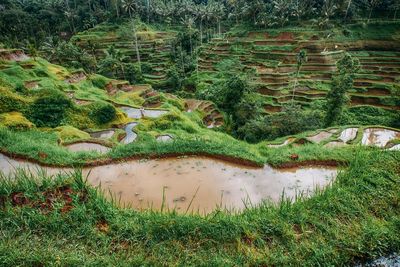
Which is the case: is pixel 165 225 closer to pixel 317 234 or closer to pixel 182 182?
pixel 317 234

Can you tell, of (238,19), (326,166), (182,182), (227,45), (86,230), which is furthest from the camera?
(238,19)

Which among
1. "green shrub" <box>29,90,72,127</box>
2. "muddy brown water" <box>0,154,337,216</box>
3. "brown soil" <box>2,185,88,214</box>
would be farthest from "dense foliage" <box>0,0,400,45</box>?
"brown soil" <box>2,185,88,214</box>

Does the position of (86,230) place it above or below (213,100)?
above

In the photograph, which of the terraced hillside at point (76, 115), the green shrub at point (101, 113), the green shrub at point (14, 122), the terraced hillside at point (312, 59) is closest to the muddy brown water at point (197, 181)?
the terraced hillside at point (76, 115)

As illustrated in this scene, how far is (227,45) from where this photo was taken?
4609 cm

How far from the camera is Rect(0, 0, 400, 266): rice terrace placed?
192 inches

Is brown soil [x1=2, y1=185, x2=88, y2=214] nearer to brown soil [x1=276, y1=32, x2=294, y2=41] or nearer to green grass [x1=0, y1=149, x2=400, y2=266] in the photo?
green grass [x1=0, y1=149, x2=400, y2=266]

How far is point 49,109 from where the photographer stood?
1672 cm

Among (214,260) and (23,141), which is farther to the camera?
(23,141)

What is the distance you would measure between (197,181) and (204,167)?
3.24ft

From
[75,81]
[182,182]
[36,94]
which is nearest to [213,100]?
[75,81]

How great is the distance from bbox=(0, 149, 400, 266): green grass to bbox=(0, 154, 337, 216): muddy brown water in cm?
206

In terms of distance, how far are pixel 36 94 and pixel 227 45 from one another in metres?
34.7

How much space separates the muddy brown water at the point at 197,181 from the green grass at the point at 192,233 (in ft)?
6.77
